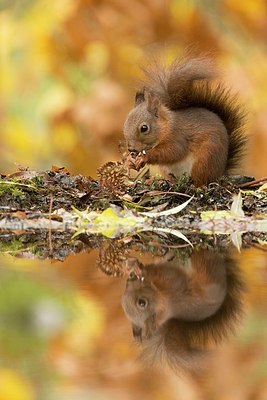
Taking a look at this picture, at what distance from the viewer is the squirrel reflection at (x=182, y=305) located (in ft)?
3.72

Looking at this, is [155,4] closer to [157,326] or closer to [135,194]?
[135,194]

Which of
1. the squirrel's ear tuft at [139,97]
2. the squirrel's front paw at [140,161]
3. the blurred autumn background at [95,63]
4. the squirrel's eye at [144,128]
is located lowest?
the squirrel's front paw at [140,161]

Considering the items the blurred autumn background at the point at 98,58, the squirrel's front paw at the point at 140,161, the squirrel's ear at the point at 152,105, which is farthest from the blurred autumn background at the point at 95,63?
the squirrel's front paw at the point at 140,161

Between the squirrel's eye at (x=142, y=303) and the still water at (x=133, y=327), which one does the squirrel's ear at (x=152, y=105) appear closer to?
the still water at (x=133, y=327)

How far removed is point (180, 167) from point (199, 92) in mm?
460

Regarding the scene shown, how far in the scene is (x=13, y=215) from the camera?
110 inches

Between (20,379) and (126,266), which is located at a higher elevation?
(126,266)

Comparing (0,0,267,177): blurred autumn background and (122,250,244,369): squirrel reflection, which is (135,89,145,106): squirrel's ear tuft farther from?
(122,250,244,369): squirrel reflection

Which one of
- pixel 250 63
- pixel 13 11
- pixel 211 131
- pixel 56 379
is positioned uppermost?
pixel 13 11

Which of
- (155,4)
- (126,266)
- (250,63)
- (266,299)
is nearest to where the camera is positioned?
(266,299)

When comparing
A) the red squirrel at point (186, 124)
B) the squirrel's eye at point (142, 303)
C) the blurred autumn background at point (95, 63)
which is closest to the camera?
the squirrel's eye at point (142, 303)

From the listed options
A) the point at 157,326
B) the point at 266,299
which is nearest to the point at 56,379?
the point at 157,326

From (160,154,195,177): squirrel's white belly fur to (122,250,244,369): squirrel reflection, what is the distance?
1.68 m

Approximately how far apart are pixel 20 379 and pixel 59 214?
76.5 inches
